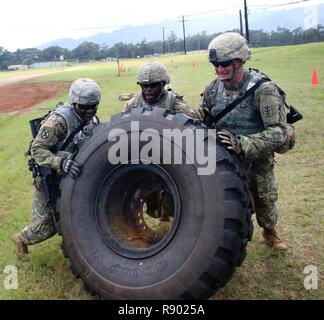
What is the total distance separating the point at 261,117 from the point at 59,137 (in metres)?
1.64

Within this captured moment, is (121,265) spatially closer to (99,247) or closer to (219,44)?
(99,247)

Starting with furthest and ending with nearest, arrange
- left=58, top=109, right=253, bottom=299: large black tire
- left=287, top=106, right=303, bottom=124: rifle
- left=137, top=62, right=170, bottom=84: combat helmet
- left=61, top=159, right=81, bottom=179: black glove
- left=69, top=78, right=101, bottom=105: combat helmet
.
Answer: left=137, top=62, right=170, bottom=84: combat helmet
left=287, top=106, right=303, bottom=124: rifle
left=69, top=78, right=101, bottom=105: combat helmet
left=61, top=159, right=81, bottom=179: black glove
left=58, top=109, right=253, bottom=299: large black tire

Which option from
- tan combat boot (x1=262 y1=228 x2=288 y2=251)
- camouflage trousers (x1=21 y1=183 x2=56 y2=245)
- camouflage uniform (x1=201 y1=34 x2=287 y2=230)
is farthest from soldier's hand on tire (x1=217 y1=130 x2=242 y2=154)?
camouflage trousers (x1=21 y1=183 x2=56 y2=245)

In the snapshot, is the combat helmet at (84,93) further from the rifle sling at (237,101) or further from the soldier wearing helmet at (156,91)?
the rifle sling at (237,101)

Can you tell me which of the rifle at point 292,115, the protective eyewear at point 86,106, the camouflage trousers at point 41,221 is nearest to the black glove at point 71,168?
the protective eyewear at point 86,106

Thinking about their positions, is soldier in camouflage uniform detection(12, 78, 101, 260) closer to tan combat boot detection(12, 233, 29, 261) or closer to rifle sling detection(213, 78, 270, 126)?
tan combat boot detection(12, 233, 29, 261)

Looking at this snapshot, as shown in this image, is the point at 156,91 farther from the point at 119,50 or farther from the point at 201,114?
the point at 119,50

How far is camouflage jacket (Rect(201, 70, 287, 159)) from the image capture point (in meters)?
3.47

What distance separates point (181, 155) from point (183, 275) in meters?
0.77

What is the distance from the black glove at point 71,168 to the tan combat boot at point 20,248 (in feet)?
3.97

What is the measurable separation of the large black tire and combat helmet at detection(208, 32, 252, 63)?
2.17 ft

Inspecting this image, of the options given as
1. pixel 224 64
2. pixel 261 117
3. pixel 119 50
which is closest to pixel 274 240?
pixel 261 117
